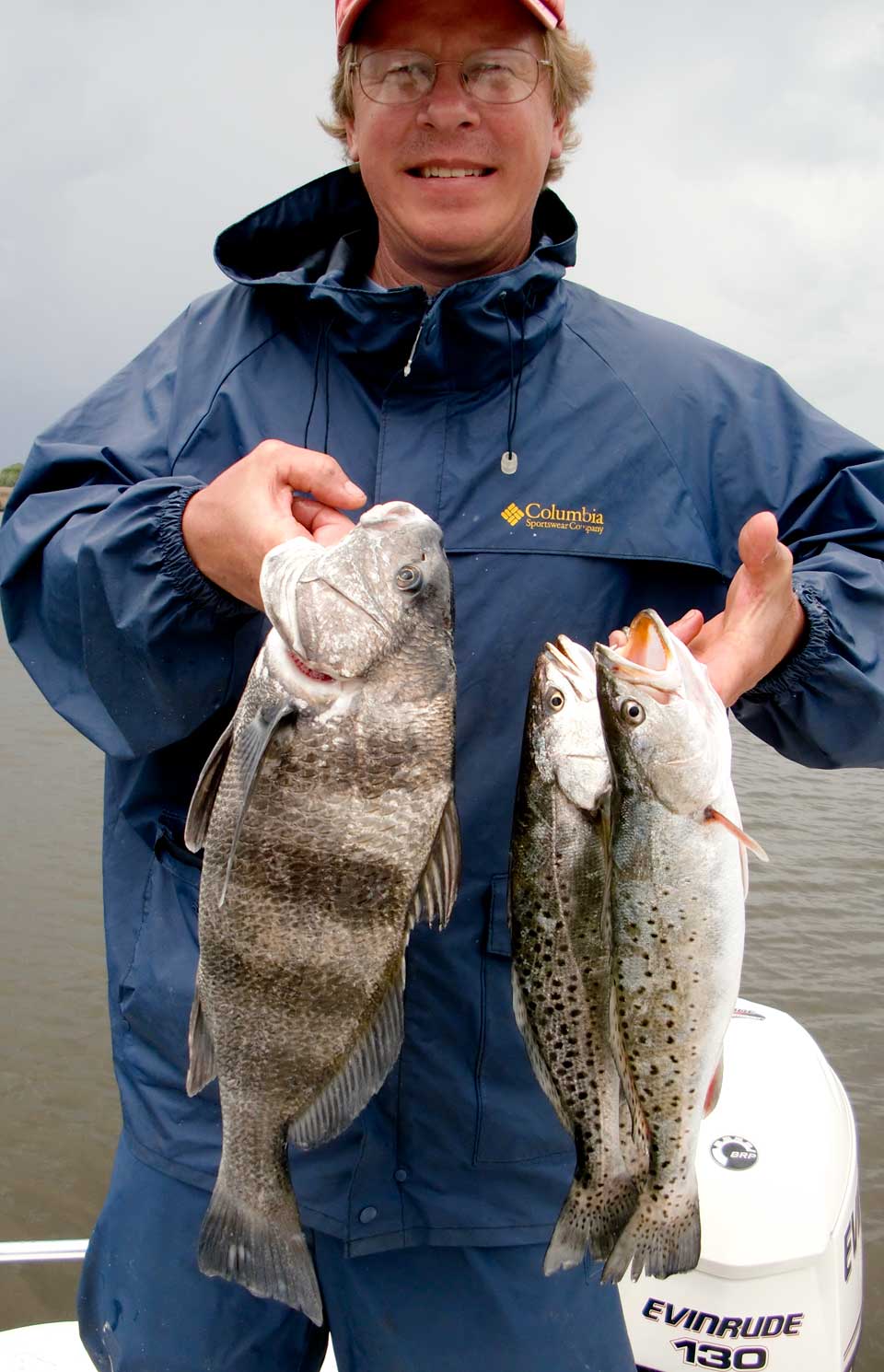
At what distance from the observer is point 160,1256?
241cm

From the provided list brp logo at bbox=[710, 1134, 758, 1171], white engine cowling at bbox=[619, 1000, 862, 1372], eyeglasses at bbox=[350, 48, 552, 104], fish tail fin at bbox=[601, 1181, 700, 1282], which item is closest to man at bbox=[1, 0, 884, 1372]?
eyeglasses at bbox=[350, 48, 552, 104]

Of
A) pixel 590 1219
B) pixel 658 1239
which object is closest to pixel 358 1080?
pixel 590 1219

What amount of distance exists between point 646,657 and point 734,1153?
2.24m

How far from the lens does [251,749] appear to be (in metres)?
1.86

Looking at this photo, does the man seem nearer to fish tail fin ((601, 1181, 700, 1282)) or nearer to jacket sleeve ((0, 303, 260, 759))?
jacket sleeve ((0, 303, 260, 759))

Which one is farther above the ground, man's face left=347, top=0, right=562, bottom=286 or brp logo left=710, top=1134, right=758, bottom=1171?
man's face left=347, top=0, right=562, bottom=286

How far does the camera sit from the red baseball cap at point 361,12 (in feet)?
7.14

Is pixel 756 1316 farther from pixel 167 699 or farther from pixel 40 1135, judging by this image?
pixel 40 1135

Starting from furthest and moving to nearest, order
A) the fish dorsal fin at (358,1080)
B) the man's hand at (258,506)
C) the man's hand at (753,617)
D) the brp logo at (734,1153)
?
the brp logo at (734,1153)
the fish dorsal fin at (358,1080)
the man's hand at (753,617)
the man's hand at (258,506)

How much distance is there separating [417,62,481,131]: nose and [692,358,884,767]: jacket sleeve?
894 mm

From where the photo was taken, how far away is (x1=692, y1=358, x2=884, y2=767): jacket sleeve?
2141 millimetres

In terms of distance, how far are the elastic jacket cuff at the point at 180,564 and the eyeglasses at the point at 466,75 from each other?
107cm

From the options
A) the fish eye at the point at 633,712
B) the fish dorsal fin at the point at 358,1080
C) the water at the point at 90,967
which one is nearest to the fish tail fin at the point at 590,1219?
the fish dorsal fin at the point at 358,1080

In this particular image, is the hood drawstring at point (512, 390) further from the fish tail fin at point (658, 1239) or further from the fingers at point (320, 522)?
the fish tail fin at point (658, 1239)
